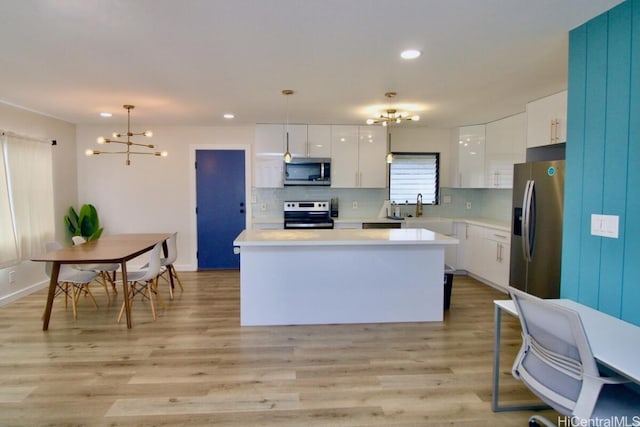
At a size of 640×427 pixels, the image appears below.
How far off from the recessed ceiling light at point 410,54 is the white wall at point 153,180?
3.39m

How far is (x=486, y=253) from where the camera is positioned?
193 inches

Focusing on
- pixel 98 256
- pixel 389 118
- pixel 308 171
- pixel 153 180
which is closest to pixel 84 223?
pixel 153 180

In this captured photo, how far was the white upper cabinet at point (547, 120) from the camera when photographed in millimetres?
3395

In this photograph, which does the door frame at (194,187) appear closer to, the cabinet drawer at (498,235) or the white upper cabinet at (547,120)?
the cabinet drawer at (498,235)

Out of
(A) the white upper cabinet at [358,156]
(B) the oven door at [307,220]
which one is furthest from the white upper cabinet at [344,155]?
(B) the oven door at [307,220]

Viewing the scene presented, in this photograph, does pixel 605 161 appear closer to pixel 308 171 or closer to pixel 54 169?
pixel 308 171

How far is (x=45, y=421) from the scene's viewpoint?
2.07m

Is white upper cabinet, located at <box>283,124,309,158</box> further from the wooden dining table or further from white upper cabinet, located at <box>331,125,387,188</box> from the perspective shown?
the wooden dining table

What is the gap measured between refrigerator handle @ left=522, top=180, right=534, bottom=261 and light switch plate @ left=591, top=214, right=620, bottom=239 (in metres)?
1.29

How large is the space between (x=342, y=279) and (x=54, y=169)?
437cm

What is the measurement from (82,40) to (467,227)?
5051 mm

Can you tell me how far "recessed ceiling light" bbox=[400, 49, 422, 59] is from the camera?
8.45 feet

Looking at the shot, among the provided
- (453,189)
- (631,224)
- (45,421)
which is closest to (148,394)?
(45,421)

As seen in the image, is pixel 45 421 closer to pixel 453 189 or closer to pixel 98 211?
pixel 98 211
